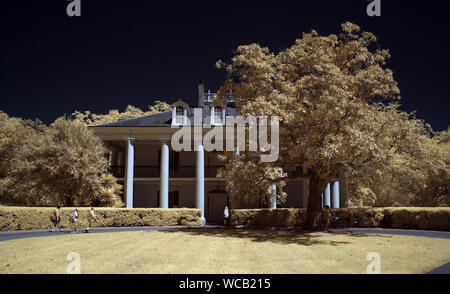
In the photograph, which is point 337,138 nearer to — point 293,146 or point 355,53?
point 293,146

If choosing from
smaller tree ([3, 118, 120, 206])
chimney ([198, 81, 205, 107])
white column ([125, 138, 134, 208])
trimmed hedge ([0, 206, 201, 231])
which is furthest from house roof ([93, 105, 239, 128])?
trimmed hedge ([0, 206, 201, 231])

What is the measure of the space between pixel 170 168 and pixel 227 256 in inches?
951

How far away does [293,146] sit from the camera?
1628 cm

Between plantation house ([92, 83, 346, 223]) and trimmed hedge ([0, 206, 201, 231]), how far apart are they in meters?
2.48

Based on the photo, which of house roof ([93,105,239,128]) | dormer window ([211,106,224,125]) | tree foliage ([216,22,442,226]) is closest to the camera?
tree foliage ([216,22,442,226])

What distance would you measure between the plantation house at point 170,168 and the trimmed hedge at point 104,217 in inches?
97.6

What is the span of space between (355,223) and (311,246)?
37.3 ft

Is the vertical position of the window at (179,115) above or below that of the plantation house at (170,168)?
above

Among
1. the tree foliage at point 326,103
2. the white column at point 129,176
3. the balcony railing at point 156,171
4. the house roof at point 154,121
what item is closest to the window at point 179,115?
the house roof at point 154,121

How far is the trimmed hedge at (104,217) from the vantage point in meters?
22.4

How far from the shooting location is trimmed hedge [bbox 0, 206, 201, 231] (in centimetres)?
2244

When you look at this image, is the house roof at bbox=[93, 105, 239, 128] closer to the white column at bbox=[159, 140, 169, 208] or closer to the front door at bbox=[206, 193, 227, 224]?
the white column at bbox=[159, 140, 169, 208]

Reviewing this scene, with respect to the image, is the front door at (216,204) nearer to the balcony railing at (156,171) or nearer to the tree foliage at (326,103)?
the balcony railing at (156,171)
